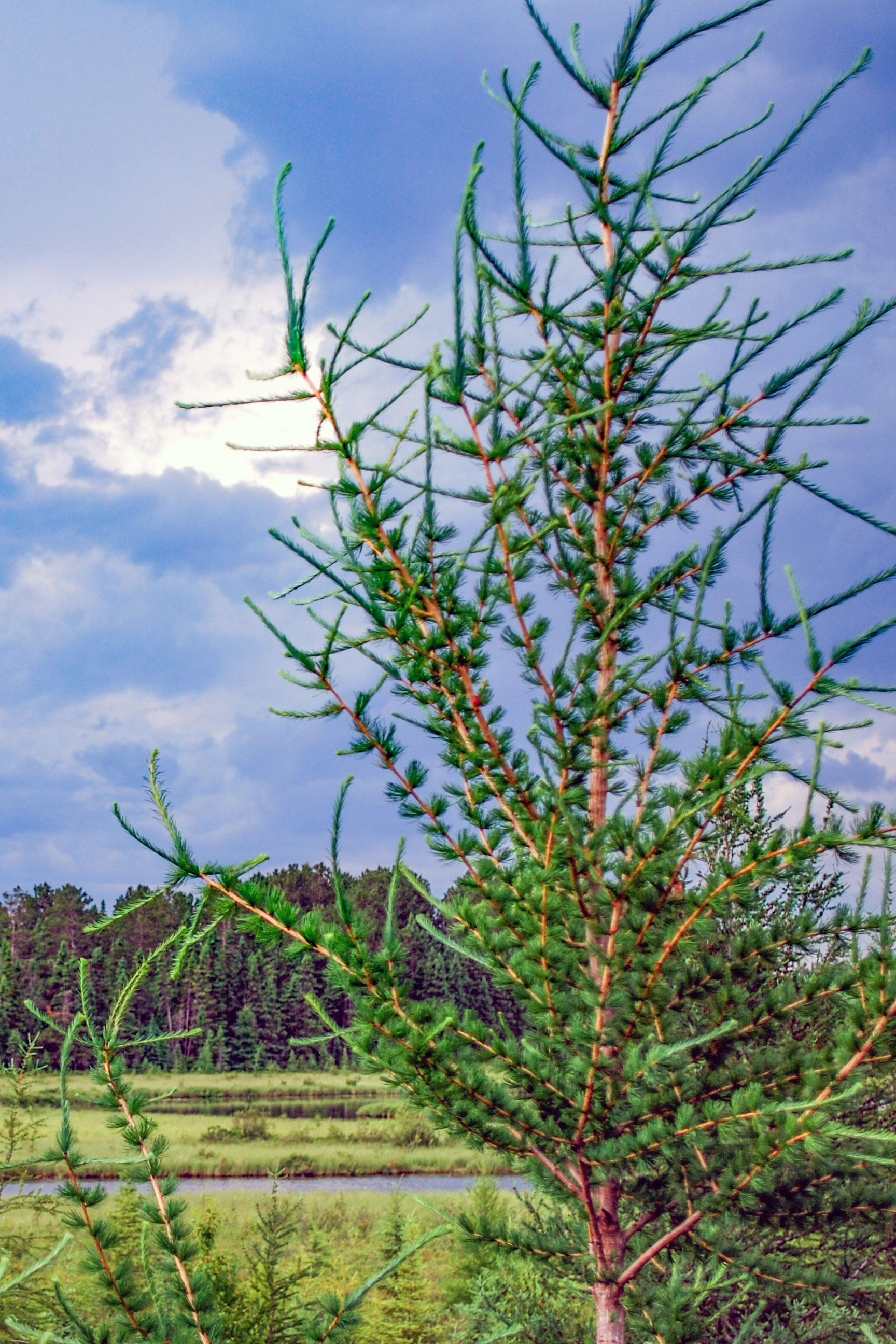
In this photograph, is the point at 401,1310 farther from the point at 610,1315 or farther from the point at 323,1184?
the point at 323,1184

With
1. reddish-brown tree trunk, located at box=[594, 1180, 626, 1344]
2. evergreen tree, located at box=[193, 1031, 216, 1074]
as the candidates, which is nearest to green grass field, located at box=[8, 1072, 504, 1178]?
evergreen tree, located at box=[193, 1031, 216, 1074]

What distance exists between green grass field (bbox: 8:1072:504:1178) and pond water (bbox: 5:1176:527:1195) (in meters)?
0.23

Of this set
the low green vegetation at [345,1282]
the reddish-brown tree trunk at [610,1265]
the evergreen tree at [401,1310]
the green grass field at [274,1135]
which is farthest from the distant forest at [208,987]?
the reddish-brown tree trunk at [610,1265]

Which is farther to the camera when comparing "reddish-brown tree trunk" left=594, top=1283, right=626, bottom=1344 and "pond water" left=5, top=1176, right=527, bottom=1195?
"pond water" left=5, top=1176, right=527, bottom=1195

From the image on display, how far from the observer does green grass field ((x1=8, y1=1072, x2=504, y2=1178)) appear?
29.5 metres

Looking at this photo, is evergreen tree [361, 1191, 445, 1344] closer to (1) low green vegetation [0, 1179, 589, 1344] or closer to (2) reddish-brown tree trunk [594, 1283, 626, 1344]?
(1) low green vegetation [0, 1179, 589, 1344]

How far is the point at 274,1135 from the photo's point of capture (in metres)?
33.3

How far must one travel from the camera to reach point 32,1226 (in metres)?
19.3

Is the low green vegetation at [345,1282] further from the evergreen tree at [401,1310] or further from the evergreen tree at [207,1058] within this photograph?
the evergreen tree at [207,1058]

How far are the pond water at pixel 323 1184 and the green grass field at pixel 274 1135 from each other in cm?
23

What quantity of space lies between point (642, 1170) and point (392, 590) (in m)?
2.74

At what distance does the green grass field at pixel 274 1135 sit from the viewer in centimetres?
2950

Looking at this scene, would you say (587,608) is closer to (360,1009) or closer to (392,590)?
(392,590)

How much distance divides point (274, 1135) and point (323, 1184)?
5.35 meters
